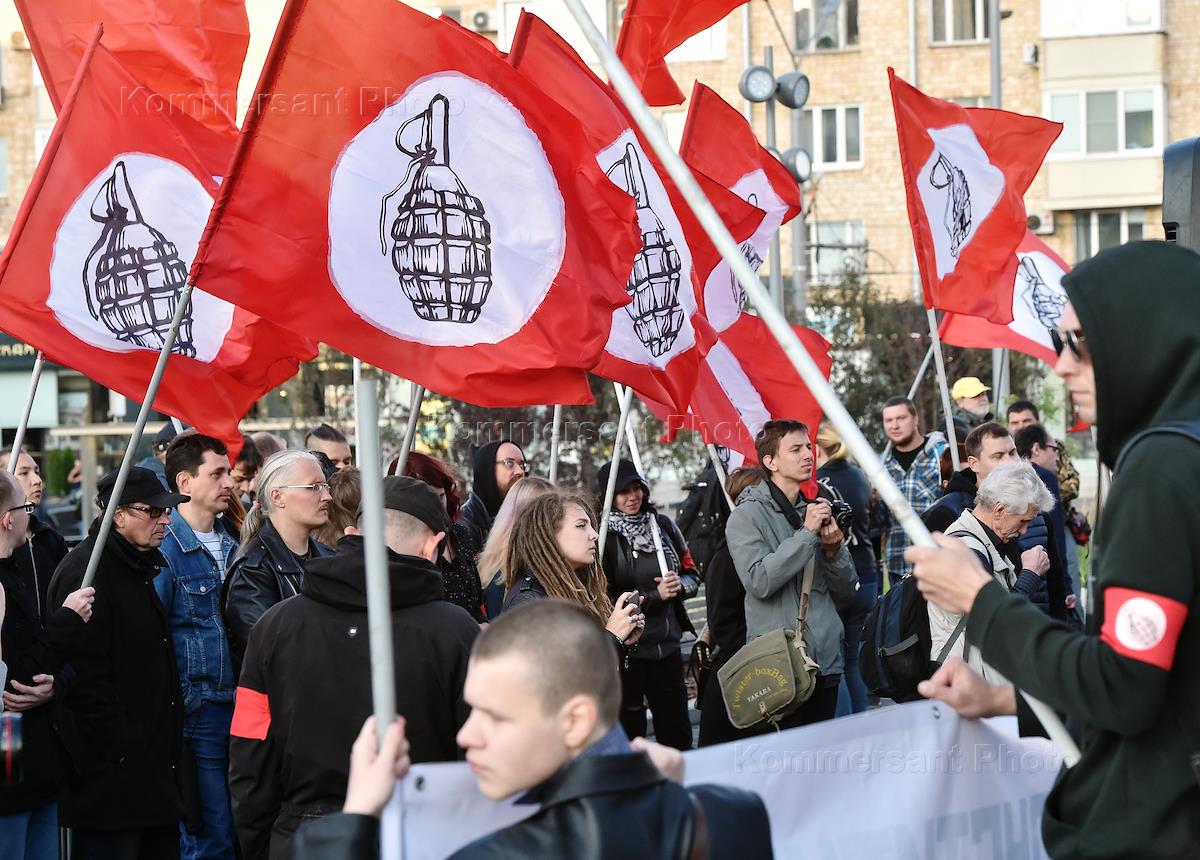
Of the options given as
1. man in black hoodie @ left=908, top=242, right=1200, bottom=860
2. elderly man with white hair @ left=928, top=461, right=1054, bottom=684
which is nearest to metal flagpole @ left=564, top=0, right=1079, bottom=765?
man in black hoodie @ left=908, top=242, right=1200, bottom=860

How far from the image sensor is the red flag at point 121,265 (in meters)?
6.63

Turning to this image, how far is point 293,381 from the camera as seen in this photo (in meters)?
28.6

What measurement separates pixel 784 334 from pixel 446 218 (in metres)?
2.69

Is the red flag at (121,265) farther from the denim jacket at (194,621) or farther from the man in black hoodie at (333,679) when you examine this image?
the man in black hoodie at (333,679)

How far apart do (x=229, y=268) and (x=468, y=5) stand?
3620 cm

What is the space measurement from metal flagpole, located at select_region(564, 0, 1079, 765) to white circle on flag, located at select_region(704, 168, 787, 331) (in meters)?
4.95

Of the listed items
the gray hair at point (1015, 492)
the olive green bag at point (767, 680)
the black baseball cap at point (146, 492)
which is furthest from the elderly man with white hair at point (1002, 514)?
the black baseball cap at point (146, 492)

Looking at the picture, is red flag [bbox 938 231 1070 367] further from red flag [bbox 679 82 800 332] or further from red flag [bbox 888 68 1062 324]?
red flag [bbox 679 82 800 332]

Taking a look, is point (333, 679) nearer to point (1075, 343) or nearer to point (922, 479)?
point (1075, 343)

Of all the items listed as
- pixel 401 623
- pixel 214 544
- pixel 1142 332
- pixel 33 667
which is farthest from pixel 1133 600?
pixel 214 544

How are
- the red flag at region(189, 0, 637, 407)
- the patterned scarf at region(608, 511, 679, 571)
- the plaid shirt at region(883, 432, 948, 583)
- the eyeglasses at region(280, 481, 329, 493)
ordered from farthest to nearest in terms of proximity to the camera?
the plaid shirt at region(883, 432, 948, 583) → the patterned scarf at region(608, 511, 679, 571) → the eyeglasses at region(280, 481, 329, 493) → the red flag at region(189, 0, 637, 407)

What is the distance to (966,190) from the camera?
9.52m

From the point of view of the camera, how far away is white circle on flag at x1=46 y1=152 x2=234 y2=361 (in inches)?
265

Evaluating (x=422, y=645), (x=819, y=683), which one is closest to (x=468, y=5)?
(x=819, y=683)
